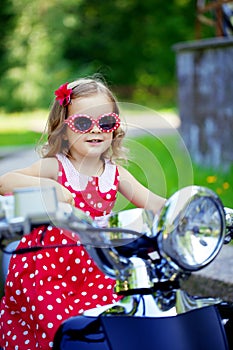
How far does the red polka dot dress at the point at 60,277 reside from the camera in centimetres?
182

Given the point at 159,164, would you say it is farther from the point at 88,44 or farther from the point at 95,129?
the point at 88,44

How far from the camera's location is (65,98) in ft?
6.23

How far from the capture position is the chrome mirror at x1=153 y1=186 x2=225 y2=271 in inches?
56.3

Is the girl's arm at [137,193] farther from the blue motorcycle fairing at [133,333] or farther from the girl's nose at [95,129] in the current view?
the blue motorcycle fairing at [133,333]

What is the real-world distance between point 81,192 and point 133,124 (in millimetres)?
248

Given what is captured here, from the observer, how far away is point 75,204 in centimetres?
186

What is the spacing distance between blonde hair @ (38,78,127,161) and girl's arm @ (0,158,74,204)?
0.04 meters

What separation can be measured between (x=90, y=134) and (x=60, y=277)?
1.17 ft

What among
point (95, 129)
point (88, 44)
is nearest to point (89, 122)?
point (95, 129)

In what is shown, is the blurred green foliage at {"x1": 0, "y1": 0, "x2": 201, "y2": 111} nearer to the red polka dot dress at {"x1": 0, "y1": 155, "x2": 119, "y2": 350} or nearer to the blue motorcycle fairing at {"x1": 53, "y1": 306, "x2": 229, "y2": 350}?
the red polka dot dress at {"x1": 0, "y1": 155, "x2": 119, "y2": 350}

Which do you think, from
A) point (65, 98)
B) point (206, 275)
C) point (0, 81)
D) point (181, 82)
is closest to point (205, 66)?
point (181, 82)

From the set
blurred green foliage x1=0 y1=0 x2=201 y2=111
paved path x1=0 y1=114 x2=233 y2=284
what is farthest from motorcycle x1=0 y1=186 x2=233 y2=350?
blurred green foliage x1=0 y1=0 x2=201 y2=111

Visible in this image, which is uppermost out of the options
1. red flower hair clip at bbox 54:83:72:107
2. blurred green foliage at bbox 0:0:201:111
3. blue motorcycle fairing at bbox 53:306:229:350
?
blurred green foliage at bbox 0:0:201:111

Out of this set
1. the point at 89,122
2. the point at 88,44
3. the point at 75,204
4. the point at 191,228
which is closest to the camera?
the point at 191,228
